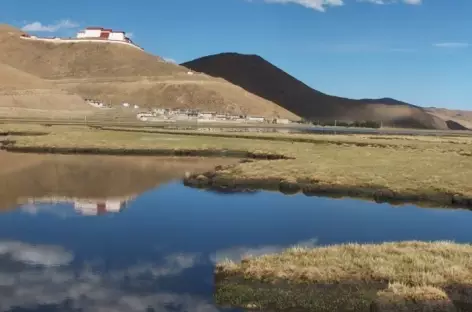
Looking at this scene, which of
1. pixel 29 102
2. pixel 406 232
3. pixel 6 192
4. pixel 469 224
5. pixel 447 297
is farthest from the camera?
pixel 29 102

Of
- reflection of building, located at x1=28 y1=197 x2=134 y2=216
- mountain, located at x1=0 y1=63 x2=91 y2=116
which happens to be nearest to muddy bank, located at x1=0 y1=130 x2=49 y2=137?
reflection of building, located at x1=28 y1=197 x2=134 y2=216

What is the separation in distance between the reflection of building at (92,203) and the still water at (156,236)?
0.19 ft

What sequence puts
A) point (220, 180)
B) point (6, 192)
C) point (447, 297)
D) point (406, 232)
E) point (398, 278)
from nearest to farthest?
point (447, 297) → point (398, 278) → point (406, 232) → point (6, 192) → point (220, 180)

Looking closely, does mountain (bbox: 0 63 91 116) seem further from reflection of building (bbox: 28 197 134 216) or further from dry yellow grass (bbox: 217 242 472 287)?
dry yellow grass (bbox: 217 242 472 287)

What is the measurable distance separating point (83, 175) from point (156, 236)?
2242 cm

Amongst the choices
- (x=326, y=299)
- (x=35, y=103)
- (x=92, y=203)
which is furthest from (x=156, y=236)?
(x=35, y=103)

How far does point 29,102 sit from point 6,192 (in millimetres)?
151099

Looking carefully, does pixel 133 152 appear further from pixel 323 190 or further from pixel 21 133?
pixel 323 190

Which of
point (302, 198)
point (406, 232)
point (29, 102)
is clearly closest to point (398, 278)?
point (406, 232)

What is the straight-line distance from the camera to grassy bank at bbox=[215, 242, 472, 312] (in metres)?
15.3

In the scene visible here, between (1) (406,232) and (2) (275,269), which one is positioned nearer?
(2) (275,269)

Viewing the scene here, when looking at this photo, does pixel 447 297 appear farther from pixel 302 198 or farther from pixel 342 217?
pixel 302 198

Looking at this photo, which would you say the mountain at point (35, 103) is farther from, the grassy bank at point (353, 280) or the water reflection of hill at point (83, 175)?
the grassy bank at point (353, 280)

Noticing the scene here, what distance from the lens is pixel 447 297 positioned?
Result: 15.3 metres
